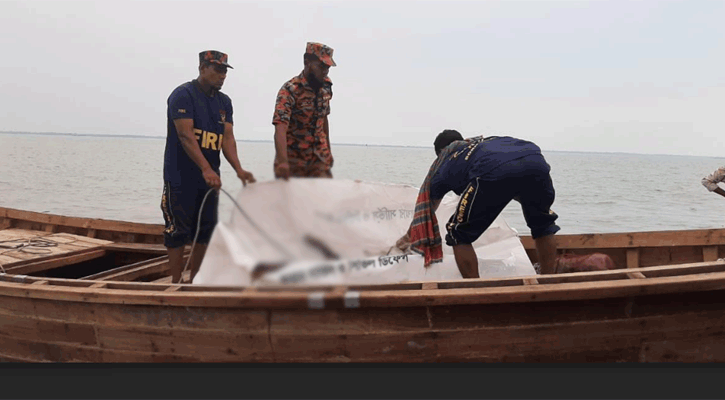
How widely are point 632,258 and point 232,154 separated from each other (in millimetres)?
3883

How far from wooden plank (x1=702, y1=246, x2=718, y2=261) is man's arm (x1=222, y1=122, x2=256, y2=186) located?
3852 millimetres

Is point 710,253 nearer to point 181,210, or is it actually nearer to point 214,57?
point 181,210

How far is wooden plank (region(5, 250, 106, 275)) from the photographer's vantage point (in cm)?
411

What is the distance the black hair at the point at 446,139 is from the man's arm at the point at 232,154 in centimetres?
151

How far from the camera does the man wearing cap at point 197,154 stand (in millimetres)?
1309

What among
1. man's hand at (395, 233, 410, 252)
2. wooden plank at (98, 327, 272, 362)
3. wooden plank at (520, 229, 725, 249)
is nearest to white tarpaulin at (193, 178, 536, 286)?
man's hand at (395, 233, 410, 252)

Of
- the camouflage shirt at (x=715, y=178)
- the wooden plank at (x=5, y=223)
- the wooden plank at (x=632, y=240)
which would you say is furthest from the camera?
the wooden plank at (x=5, y=223)

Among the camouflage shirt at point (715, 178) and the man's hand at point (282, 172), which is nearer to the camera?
the man's hand at point (282, 172)

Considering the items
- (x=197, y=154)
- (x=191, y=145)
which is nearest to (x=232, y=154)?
(x=197, y=154)

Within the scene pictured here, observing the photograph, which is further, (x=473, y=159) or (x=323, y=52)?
(x=473, y=159)

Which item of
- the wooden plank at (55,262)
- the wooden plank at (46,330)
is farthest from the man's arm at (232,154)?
the wooden plank at (55,262)

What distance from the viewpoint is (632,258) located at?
4.41 m

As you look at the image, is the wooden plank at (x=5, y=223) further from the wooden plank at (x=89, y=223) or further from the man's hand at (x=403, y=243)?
the man's hand at (x=403, y=243)

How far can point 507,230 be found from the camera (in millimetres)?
3689
